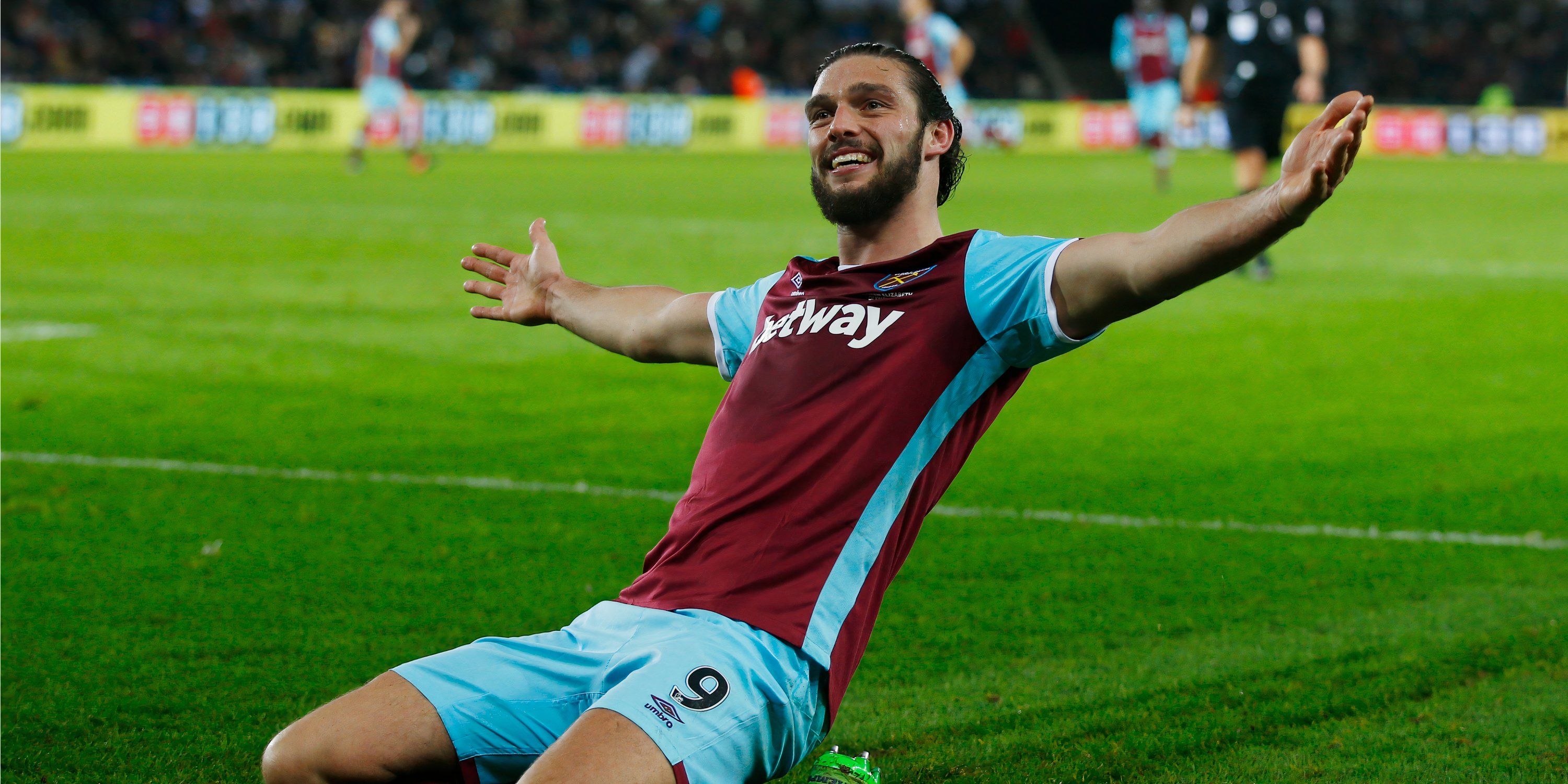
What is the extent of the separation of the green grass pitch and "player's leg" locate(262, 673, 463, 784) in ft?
3.38

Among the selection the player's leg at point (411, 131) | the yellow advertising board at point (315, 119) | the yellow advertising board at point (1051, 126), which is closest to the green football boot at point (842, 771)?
the player's leg at point (411, 131)

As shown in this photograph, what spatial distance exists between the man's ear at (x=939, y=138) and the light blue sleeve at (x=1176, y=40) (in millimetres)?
24059

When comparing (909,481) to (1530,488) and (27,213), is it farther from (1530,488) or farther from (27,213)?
(27,213)

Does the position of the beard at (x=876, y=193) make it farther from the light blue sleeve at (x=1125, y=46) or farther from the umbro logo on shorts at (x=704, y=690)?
the light blue sleeve at (x=1125, y=46)

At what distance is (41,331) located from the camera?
429 inches

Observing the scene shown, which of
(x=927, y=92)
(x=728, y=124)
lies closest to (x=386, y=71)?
(x=728, y=124)

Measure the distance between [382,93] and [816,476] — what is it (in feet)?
82.3

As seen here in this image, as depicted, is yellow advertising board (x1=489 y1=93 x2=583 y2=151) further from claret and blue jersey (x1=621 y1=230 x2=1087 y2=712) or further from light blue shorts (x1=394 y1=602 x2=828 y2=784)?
light blue shorts (x1=394 y1=602 x2=828 y2=784)

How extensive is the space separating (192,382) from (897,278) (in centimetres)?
673

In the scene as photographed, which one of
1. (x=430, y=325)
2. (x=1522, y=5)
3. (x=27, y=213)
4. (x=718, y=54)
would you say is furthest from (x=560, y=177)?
(x=1522, y=5)

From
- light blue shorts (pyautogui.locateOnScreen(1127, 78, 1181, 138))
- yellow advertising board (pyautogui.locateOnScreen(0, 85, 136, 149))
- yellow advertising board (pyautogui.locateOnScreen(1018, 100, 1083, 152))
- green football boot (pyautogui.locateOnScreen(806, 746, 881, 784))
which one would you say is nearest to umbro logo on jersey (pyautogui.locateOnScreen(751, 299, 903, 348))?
green football boot (pyautogui.locateOnScreen(806, 746, 881, 784))

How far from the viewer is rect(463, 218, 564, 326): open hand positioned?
4.09 meters

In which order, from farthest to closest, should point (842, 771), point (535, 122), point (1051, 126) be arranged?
1. point (1051, 126)
2. point (535, 122)
3. point (842, 771)

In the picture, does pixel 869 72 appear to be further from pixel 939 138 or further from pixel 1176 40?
pixel 1176 40
